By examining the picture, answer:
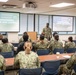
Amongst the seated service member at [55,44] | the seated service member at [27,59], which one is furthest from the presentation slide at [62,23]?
the seated service member at [27,59]

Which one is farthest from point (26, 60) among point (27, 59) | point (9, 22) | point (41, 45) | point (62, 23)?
point (62, 23)

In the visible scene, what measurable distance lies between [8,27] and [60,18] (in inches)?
187

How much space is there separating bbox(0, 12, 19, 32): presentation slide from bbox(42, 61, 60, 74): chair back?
22.7 ft

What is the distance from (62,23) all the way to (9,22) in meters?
4.90

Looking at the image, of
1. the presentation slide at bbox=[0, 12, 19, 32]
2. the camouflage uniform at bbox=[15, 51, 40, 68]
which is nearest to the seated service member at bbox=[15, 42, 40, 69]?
the camouflage uniform at bbox=[15, 51, 40, 68]

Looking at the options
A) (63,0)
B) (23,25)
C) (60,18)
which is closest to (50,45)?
(63,0)

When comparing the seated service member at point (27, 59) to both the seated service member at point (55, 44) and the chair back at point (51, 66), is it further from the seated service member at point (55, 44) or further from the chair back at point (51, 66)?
the seated service member at point (55, 44)

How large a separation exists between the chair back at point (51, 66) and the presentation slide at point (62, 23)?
9427mm

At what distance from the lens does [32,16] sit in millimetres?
12203

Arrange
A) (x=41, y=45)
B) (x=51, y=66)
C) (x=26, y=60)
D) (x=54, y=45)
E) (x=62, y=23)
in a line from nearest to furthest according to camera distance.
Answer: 1. (x=26, y=60)
2. (x=51, y=66)
3. (x=41, y=45)
4. (x=54, y=45)
5. (x=62, y=23)

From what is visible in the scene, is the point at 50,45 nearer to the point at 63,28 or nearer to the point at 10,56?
the point at 10,56

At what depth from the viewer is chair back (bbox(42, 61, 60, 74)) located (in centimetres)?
367

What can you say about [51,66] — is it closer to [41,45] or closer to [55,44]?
[41,45]

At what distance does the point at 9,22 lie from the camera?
1031cm
